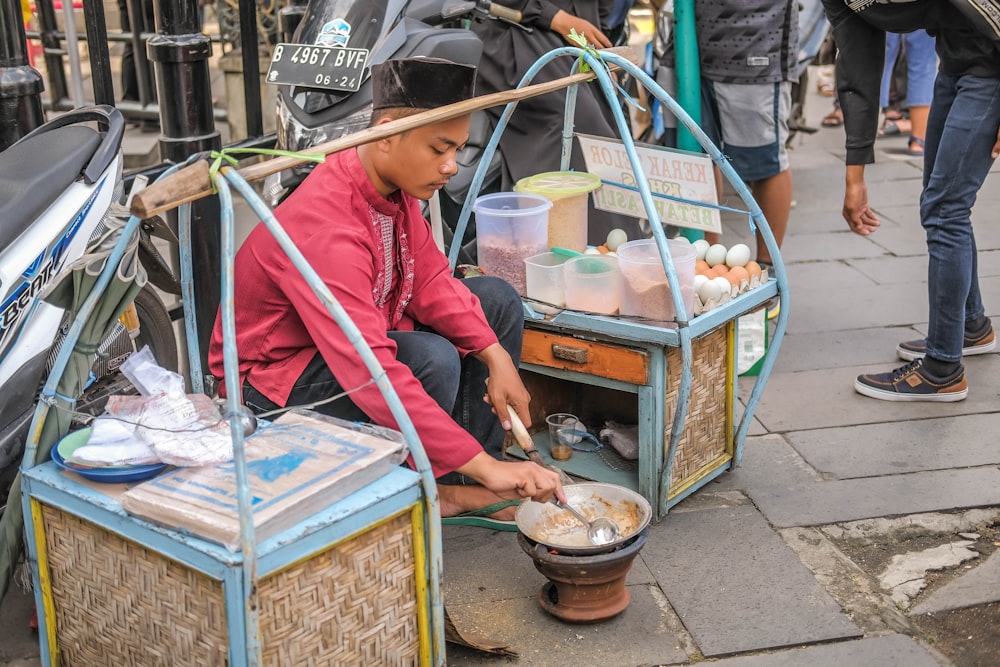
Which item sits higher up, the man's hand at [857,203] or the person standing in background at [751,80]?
the person standing in background at [751,80]

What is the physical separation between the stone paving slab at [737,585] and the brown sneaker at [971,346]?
4.48 ft

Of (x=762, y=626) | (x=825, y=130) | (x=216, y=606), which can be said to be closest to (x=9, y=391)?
(x=216, y=606)

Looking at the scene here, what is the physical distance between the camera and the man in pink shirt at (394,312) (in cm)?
227

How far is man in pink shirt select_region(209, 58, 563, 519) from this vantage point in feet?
7.46

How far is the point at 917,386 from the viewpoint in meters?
3.74

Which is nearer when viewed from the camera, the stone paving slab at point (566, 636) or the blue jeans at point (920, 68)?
the stone paving slab at point (566, 636)

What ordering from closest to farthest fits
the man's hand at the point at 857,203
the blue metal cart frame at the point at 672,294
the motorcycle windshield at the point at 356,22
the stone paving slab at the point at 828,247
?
the blue metal cart frame at the point at 672,294 → the man's hand at the point at 857,203 → the motorcycle windshield at the point at 356,22 → the stone paving slab at the point at 828,247

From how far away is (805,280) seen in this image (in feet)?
16.4

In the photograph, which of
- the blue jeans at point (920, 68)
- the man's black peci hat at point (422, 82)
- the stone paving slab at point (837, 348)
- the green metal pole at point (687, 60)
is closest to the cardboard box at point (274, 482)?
the man's black peci hat at point (422, 82)

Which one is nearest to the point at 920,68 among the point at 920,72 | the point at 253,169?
the point at 920,72

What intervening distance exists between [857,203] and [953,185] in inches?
11.7

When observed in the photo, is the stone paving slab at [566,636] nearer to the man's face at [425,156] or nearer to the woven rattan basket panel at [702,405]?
the woven rattan basket panel at [702,405]

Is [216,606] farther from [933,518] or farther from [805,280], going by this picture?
[805,280]

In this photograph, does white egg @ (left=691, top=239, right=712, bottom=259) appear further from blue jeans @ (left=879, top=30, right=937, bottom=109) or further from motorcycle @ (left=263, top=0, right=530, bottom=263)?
blue jeans @ (left=879, top=30, right=937, bottom=109)
